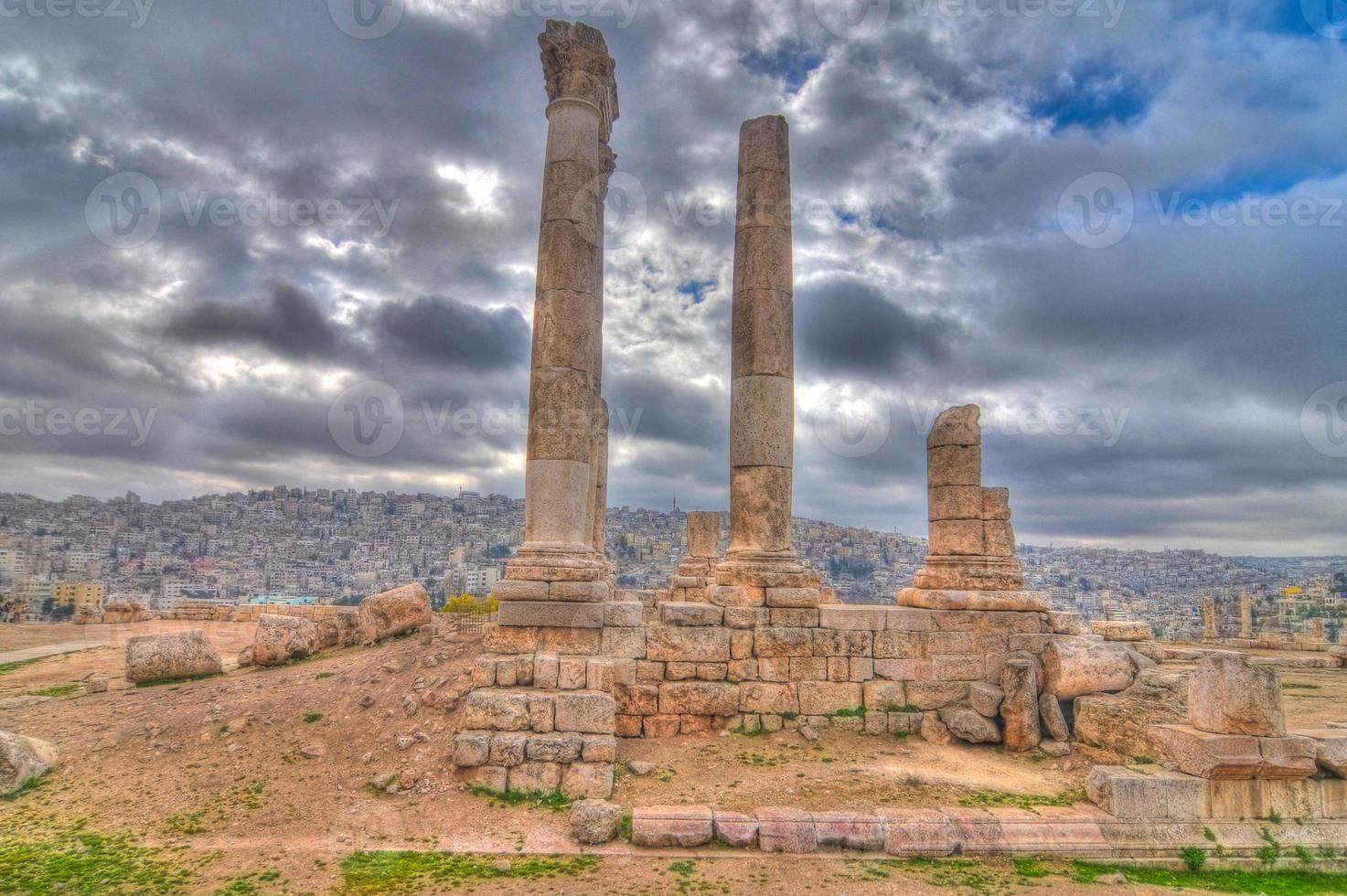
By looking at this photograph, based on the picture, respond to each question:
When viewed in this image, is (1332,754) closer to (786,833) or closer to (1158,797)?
(1158,797)

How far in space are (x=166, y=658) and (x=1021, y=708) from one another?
14.0 meters

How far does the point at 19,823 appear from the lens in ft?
23.8

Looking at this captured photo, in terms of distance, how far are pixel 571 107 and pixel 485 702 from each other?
30.2ft

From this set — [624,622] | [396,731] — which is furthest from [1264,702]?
[396,731]

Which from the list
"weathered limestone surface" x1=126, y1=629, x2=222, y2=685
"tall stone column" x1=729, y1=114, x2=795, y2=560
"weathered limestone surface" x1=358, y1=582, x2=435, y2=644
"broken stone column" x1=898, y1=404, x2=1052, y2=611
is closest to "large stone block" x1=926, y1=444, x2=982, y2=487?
"broken stone column" x1=898, y1=404, x2=1052, y2=611

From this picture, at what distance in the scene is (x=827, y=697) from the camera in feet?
34.0

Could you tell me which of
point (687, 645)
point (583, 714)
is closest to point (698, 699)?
point (687, 645)

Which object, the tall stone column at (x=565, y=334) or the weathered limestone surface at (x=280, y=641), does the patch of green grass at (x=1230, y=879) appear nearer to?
the tall stone column at (x=565, y=334)

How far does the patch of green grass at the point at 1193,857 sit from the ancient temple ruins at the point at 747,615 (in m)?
0.90

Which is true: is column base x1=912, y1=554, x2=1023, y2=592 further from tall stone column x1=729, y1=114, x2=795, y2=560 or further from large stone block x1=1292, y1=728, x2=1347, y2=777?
large stone block x1=1292, y1=728, x2=1347, y2=777

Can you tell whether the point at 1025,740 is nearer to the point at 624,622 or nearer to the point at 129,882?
the point at 624,622

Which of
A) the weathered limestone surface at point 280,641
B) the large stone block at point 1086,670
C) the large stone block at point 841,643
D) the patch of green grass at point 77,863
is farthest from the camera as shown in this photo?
the weathered limestone surface at point 280,641

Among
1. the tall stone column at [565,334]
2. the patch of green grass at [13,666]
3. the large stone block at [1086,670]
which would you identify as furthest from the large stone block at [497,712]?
the patch of green grass at [13,666]

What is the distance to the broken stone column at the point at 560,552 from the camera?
8539mm
